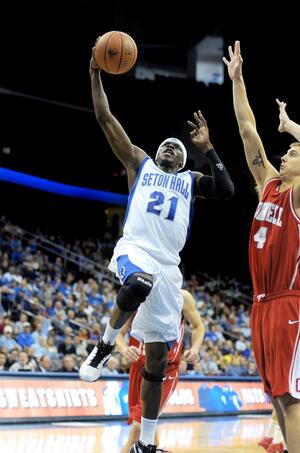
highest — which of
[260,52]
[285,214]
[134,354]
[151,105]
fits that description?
[260,52]

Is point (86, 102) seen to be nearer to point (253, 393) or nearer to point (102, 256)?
point (102, 256)

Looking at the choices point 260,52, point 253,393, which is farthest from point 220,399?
point 260,52

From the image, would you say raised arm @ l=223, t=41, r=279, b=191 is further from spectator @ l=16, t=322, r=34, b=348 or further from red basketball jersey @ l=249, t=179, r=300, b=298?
spectator @ l=16, t=322, r=34, b=348

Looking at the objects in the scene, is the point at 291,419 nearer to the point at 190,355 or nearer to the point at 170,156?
the point at 190,355

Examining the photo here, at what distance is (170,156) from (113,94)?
17.1 metres

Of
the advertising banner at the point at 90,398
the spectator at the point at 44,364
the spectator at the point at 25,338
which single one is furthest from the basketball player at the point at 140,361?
the spectator at the point at 25,338

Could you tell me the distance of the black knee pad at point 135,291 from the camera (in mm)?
5420

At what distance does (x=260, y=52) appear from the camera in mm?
23938

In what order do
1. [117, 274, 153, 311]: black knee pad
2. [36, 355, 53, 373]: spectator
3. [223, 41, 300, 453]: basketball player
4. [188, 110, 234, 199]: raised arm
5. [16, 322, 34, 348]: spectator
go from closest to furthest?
[223, 41, 300, 453]: basketball player
[117, 274, 153, 311]: black knee pad
[188, 110, 234, 199]: raised arm
[36, 355, 53, 373]: spectator
[16, 322, 34, 348]: spectator

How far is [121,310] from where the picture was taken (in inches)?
221

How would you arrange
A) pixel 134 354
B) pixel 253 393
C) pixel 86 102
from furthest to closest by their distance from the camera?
1. pixel 86 102
2. pixel 253 393
3. pixel 134 354

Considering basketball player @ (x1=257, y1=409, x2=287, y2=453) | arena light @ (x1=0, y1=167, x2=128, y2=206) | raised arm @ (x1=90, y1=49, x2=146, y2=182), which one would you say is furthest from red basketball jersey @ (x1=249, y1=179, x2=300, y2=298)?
arena light @ (x1=0, y1=167, x2=128, y2=206)

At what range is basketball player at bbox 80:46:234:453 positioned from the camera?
5.66 m

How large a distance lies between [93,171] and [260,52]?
295 inches
